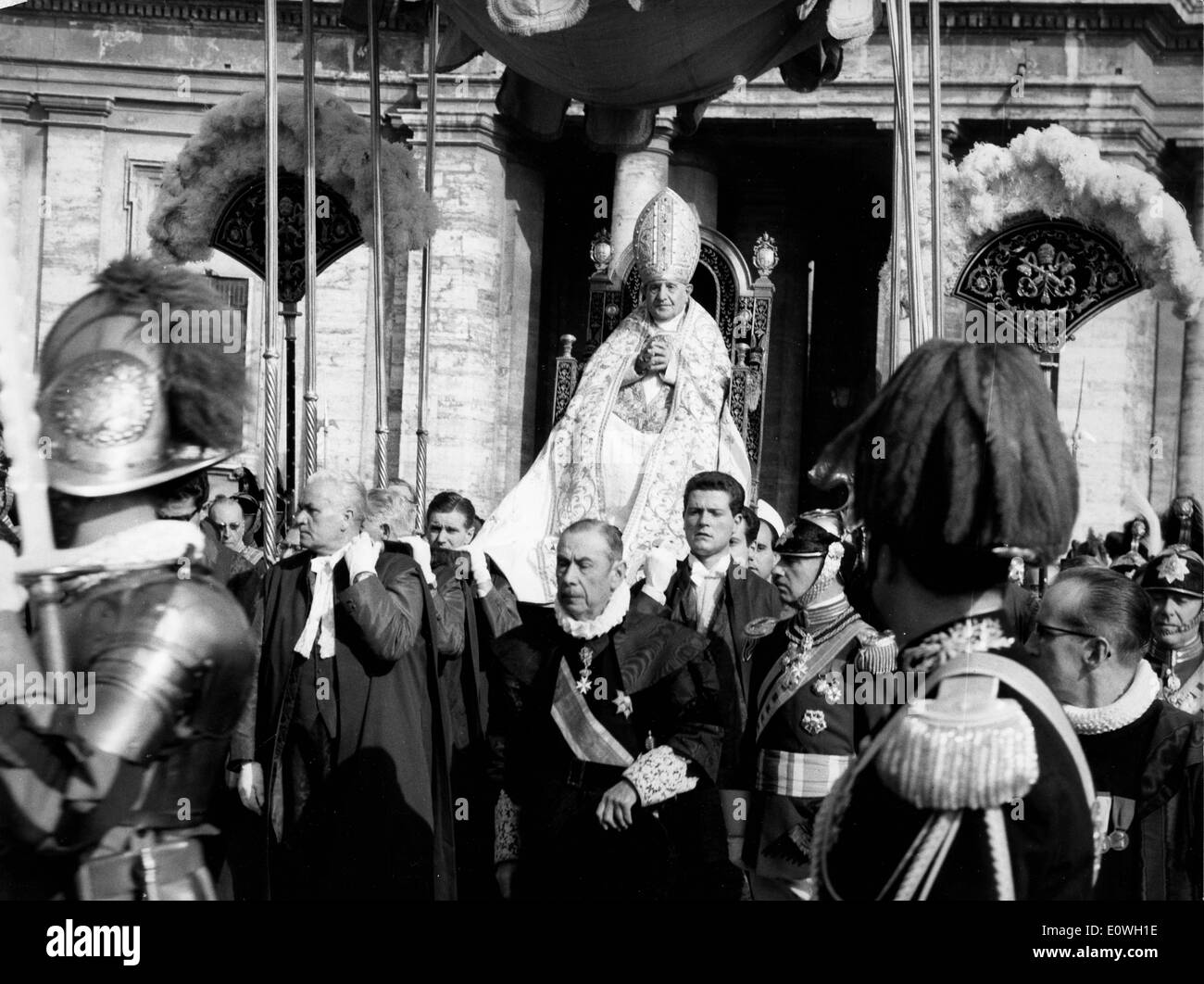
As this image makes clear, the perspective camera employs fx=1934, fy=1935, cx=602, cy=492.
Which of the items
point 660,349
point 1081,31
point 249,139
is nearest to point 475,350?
point 1081,31

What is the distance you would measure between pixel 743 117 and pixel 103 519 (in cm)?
1630

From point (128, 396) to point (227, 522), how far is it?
6.22m

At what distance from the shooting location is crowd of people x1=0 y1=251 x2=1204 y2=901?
319 cm

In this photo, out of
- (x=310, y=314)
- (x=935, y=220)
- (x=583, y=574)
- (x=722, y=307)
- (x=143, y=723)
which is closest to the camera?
(x=143, y=723)

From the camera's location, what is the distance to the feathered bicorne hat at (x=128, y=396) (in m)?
3.50

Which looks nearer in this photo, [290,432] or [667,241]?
[667,241]

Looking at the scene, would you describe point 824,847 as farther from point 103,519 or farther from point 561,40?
point 561,40

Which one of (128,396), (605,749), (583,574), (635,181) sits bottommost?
(605,749)

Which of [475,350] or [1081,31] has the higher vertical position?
[1081,31]

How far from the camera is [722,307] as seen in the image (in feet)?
39.1

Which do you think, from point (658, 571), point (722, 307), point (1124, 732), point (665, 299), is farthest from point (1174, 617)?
point (722, 307)

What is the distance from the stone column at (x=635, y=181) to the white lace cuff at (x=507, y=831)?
12.9 m

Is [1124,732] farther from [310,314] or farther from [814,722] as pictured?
[310,314]
